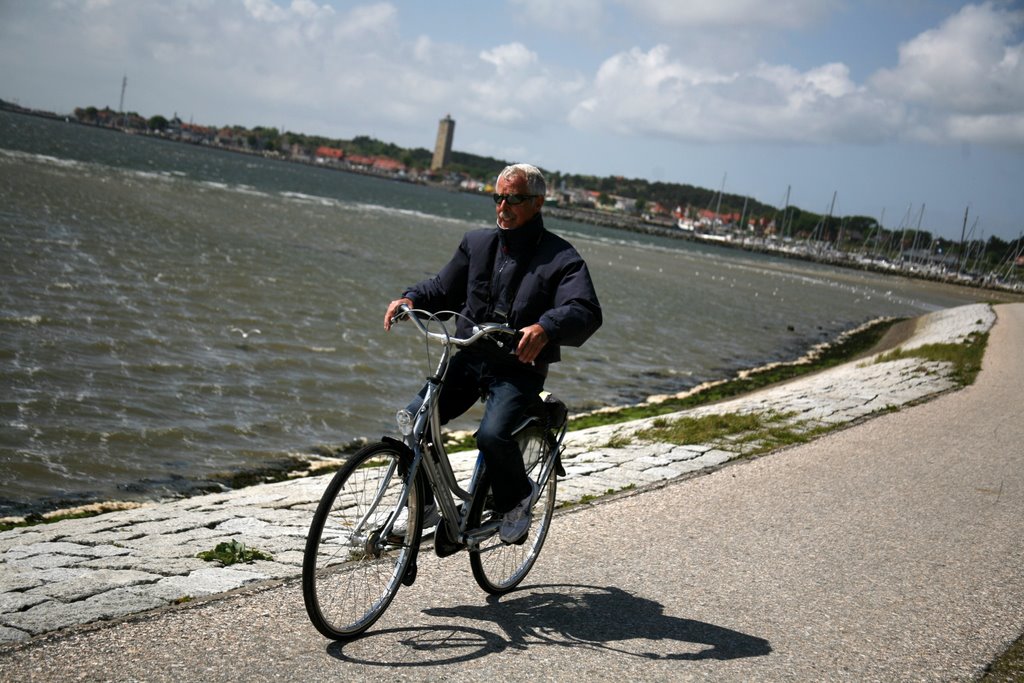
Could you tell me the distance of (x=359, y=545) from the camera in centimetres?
459

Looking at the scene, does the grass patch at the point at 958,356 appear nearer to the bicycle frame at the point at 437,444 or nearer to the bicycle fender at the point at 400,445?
the bicycle frame at the point at 437,444

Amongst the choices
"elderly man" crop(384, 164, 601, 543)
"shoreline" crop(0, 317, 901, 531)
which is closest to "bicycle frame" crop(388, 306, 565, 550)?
"elderly man" crop(384, 164, 601, 543)

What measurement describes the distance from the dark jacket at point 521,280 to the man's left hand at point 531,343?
0.16 metres

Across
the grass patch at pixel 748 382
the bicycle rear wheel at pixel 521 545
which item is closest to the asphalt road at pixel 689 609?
the bicycle rear wheel at pixel 521 545

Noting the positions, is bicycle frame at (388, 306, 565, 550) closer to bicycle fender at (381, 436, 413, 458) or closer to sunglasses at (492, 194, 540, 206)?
bicycle fender at (381, 436, 413, 458)

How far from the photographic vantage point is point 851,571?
6309 mm

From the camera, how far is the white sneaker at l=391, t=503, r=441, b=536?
15.4 feet

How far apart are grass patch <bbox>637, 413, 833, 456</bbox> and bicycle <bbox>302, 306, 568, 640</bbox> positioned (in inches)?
210

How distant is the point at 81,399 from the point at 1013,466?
35.3ft

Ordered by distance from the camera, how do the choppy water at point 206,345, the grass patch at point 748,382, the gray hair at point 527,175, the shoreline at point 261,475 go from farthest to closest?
1. the grass patch at point 748,382
2. the choppy water at point 206,345
3. the shoreline at point 261,475
4. the gray hair at point 527,175

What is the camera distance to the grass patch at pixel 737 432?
1019 centimetres

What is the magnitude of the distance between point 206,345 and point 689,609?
12.7 meters

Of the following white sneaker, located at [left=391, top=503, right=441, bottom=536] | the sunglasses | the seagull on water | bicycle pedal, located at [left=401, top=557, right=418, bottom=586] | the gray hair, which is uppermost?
the gray hair

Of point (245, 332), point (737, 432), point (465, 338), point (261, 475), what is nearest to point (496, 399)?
point (465, 338)
